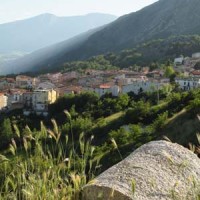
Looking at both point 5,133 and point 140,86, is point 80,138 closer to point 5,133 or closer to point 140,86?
point 5,133

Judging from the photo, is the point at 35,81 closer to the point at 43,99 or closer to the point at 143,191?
the point at 43,99

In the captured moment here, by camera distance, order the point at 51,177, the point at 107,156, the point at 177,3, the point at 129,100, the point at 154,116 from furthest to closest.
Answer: the point at 177,3, the point at 129,100, the point at 154,116, the point at 107,156, the point at 51,177

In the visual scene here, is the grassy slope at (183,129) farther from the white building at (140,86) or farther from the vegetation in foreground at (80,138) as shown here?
the white building at (140,86)

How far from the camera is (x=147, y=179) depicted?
441 cm

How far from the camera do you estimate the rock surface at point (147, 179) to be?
4191 mm

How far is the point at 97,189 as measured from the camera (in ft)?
13.9

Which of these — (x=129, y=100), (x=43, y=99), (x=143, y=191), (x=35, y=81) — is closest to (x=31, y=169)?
(x=143, y=191)

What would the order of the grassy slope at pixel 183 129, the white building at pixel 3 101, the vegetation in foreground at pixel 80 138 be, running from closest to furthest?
the vegetation in foreground at pixel 80 138
the grassy slope at pixel 183 129
the white building at pixel 3 101

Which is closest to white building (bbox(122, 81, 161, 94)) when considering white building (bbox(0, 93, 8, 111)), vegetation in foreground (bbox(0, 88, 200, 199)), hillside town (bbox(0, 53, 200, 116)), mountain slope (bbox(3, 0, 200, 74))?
hillside town (bbox(0, 53, 200, 116))

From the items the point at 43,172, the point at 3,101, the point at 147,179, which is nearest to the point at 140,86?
the point at 3,101

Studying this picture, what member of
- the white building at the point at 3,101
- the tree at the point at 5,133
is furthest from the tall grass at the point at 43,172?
the white building at the point at 3,101

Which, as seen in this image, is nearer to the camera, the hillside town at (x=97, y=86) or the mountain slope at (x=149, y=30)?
the hillside town at (x=97, y=86)

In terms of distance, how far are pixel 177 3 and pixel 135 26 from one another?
19671 millimetres

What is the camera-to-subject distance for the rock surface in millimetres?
4191
